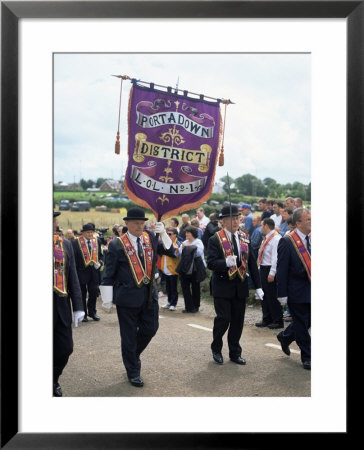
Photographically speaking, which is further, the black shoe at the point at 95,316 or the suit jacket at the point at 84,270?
the suit jacket at the point at 84,270

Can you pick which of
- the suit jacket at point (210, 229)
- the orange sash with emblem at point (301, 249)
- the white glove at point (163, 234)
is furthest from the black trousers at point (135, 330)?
the suit jacket at point (210, 229)

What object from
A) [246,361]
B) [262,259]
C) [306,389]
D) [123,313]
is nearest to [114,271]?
[123,313]

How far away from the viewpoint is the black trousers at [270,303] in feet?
20.7

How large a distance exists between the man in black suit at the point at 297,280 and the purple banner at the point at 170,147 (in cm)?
105

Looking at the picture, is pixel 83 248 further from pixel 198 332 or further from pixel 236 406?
pixel 236 406

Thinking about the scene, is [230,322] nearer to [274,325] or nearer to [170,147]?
[274,325]

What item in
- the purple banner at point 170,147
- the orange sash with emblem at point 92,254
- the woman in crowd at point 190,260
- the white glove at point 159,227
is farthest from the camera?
the woman in crowd at point 190,260

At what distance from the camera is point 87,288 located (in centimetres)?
791

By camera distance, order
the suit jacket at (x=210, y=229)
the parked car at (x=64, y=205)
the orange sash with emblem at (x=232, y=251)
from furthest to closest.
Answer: the suit jacket at (x=210, y=229) → the orange sash with emblem at (x=232, y=251) → the parked car at (x=64, y=205)

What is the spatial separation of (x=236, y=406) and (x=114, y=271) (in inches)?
71.0

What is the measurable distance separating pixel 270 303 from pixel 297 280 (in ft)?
5.09

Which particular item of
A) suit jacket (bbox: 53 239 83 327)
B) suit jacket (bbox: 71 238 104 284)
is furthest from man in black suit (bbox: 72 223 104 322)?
suit jacket (bbox: 53 239 83 327)

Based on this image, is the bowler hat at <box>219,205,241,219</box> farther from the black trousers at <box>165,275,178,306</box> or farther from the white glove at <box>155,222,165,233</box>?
the black trousers at <box>165,275,178,306</box>

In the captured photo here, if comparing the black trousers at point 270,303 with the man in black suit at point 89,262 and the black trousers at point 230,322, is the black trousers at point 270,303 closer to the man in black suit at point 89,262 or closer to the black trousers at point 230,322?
the black trousers at point 230,322
